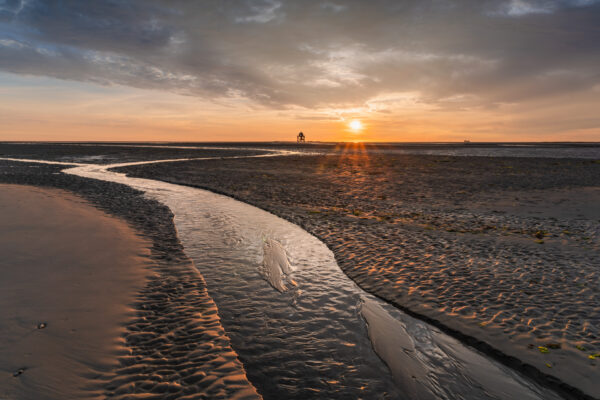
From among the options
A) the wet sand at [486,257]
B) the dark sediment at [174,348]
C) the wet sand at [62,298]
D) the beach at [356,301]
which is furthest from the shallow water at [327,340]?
the wet sand at [62,298]

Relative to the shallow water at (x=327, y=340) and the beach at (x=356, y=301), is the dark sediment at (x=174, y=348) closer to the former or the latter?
the beach at (x=356, y=301)

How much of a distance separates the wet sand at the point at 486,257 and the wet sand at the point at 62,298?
5152 mm

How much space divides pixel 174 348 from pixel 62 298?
282cm

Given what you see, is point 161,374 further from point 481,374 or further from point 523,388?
point 523,388

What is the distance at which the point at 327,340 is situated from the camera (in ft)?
18.6

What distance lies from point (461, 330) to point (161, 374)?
4764mm

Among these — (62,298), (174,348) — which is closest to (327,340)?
(174,348)

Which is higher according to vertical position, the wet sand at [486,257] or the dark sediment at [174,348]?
the wet sand at [486,257]

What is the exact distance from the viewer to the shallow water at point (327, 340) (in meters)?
4.62

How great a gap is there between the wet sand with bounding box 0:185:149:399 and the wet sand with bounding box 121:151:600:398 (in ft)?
16.9

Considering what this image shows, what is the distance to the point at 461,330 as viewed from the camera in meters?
5.84

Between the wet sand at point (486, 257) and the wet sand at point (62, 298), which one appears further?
the wet sand at point (486, 257)

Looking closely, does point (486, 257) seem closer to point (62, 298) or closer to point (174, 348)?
point (174, 348)

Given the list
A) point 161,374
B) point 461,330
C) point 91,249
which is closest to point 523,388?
point 461,330
